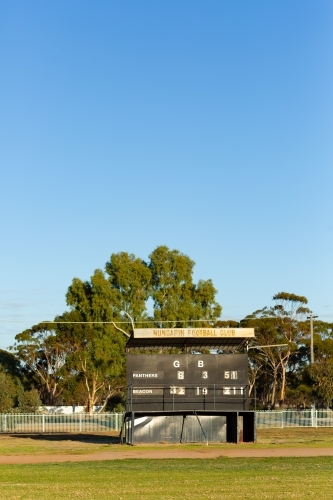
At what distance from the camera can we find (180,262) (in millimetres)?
68562

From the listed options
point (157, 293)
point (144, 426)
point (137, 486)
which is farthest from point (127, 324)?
point (137, 486)

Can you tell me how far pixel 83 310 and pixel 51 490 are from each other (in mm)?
49956

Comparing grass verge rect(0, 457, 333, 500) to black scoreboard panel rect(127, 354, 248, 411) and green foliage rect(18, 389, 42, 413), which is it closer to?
black scoreboard panel rect(127, 354, 248, 411)

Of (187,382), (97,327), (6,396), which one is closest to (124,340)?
(97,327)

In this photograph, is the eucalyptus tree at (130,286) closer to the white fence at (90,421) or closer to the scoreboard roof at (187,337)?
the white fence at (90,421)

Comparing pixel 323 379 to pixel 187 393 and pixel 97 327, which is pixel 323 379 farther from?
pixel 187 393

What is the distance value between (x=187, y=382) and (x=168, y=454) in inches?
265

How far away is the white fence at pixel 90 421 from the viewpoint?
5550 centimetres

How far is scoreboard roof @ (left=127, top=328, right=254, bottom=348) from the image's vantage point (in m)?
37.4

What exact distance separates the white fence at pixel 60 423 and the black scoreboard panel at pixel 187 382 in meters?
16.8

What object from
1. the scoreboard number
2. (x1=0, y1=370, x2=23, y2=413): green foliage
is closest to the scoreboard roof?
the scoreboard number

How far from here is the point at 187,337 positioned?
124 feet

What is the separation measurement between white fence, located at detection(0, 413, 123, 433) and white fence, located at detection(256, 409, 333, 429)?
1018cm

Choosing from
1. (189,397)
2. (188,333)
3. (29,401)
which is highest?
(188,333)
